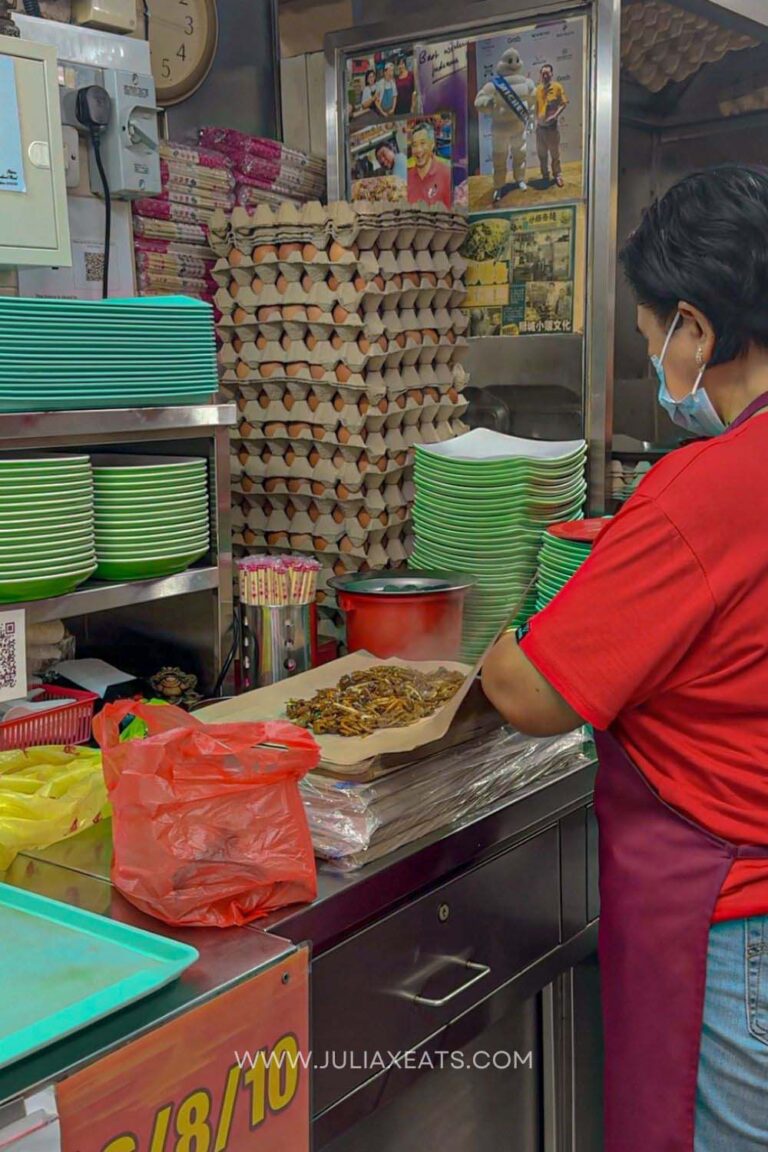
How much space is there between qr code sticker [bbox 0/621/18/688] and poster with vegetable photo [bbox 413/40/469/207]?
159 cm

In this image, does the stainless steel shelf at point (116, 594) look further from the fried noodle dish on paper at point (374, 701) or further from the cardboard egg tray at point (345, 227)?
the cardboard egg tray at point (345, 227)

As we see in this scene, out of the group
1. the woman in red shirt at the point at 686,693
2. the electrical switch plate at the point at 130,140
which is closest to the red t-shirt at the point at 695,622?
the woman in red shirt at the point at 686,693

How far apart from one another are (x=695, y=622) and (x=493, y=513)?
41.4 inches

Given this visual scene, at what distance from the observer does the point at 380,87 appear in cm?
284

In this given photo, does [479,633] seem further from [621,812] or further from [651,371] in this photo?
[651,371]

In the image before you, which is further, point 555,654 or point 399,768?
point 399,768

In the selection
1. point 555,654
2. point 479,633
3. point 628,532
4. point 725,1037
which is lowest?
point 725,1037

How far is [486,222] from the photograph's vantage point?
2682 millimetres

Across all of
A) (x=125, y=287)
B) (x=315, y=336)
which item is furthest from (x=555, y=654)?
(x=125, y=287)

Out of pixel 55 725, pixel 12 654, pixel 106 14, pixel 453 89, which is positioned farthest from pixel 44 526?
pixel 453 89

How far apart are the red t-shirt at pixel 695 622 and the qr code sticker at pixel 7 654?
0.79 meters

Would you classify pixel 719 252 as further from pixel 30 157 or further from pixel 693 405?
pixel 30 157

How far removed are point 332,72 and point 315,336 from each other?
879 mm

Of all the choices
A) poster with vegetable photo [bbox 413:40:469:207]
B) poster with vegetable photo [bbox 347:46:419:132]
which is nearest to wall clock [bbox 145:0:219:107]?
poster with vegetable photo [bbox 347:46:419:132]
